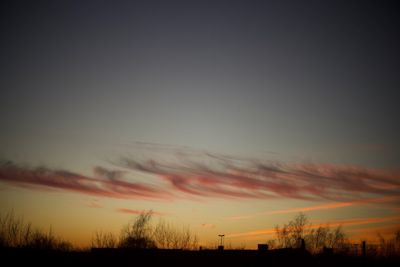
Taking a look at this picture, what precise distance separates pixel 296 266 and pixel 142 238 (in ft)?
133

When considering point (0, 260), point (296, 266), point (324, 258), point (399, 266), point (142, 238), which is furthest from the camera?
point (142, 238)

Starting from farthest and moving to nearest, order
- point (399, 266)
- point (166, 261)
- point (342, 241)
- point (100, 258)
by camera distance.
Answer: point (342, 241) < point (399, 266) < point (166, 261) < point (100, 258)

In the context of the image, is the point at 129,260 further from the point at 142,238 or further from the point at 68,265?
the point at 142,238

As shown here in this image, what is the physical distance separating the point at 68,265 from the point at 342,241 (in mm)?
69311

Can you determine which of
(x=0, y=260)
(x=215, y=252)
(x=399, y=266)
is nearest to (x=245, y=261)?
(x=215, y=252)

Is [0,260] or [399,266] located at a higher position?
[0,260]

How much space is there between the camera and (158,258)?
35.7 metres

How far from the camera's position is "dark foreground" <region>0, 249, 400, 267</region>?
3000 centimetres

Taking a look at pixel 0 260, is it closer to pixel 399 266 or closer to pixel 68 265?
pixel 68 265

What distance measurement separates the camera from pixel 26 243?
4028 cm

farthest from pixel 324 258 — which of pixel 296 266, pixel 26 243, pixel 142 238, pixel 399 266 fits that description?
pixel 142 238

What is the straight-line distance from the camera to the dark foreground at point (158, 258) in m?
30.0

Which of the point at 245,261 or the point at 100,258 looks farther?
the point at 245,261

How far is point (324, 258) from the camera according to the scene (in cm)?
4538
